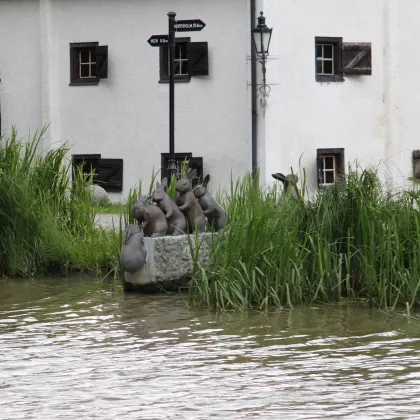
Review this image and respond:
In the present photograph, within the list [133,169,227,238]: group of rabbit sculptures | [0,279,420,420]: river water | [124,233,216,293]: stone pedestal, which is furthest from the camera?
[133,169,227,238]: group of rabbit sculptures

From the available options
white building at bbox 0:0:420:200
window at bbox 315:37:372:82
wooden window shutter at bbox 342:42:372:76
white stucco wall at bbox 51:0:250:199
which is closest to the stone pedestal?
white building at bbox 0:0:420:200

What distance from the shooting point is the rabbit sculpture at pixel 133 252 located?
1141cm

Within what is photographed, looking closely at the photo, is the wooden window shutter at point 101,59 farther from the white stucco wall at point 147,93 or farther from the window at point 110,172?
the window at point 110,172

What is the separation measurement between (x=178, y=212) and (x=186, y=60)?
45.6 ft

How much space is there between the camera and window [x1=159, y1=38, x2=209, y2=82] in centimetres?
2491

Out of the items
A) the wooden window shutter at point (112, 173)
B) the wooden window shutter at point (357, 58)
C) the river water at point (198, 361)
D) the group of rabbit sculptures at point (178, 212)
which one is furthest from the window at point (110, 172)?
the river water at point (198, 361)

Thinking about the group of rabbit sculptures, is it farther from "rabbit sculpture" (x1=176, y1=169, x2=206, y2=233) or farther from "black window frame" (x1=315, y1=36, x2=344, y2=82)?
"black window frame" (x1=315, y1=36, x2=344, y2=82)

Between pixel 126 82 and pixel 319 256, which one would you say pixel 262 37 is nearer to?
pixel 126 82

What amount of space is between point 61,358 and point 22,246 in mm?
4918

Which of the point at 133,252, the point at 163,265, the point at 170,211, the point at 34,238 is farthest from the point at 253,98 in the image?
the point at 133,252

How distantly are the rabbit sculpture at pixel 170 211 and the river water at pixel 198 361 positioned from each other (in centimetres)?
86

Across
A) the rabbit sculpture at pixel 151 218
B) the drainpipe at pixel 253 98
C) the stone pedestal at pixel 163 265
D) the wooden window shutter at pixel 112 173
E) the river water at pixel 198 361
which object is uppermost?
the drainpipe at pixel 253 98

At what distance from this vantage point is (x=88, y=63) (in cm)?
2622

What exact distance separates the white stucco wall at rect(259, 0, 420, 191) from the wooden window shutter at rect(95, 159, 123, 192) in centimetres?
329
